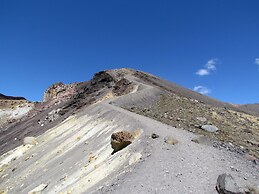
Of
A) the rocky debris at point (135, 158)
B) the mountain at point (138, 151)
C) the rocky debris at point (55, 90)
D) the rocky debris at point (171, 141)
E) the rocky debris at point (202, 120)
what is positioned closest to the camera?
the mountain at point (138, 151)

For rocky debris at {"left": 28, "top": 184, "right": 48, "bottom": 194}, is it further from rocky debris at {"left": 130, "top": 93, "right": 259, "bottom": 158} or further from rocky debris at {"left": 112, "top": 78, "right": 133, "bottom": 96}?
rocky debris at {"left": 112, "top": 78, "right": 133, "bottom": 96}

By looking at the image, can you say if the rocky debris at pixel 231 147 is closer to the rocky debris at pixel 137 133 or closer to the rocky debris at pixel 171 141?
the rocky debris at pixel 171 141

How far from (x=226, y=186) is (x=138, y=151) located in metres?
5.05

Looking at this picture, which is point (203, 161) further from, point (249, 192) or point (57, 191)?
point (57, 191)

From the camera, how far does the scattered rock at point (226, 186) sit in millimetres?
10801

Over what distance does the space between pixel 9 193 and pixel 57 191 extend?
23.5 ft

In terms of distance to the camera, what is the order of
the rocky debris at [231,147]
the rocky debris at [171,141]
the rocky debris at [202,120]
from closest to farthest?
the rocky debris at [171,141] < the rocky debris at [231,147] < the rocky debris at [202,120]

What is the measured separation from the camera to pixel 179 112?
27.1m

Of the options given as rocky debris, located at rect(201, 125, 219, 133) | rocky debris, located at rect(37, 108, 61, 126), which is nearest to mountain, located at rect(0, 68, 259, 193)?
rocky debris, located at rect(201, 125, 219, 133)

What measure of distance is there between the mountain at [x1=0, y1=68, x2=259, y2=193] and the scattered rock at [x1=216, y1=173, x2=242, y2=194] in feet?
0.10

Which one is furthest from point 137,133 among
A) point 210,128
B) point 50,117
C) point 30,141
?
point 50,117

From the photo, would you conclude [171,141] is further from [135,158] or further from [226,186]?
[226,186]

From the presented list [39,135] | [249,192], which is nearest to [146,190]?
[249,192]

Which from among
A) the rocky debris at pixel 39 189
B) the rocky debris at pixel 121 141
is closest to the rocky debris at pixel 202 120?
the rocky debris at pixel 121 141
